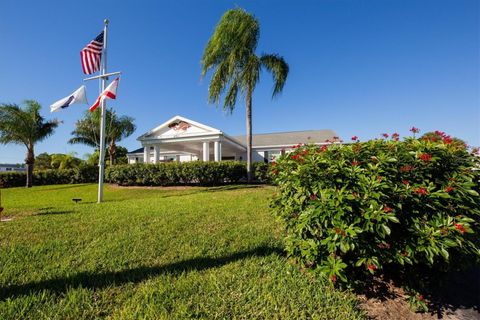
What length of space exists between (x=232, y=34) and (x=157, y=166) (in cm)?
947

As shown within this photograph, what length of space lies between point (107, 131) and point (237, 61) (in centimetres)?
2031

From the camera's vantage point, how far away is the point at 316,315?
2.19m

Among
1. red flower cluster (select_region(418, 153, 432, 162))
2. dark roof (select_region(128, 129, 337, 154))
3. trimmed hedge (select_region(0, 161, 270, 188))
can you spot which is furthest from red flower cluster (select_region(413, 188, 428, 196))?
dark roof (select_region(128, 129, 337, 154))

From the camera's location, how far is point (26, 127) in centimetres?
1930

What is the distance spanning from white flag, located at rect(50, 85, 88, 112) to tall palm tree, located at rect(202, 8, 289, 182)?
6093 mm

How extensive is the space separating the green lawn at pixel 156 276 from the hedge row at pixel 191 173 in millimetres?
9015

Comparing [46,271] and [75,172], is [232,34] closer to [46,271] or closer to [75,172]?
[46,271]

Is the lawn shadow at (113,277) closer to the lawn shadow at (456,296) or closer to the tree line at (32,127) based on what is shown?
the lawn shadow at (456,296)

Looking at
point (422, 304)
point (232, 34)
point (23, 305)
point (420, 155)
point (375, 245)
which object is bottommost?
point (422, 304)

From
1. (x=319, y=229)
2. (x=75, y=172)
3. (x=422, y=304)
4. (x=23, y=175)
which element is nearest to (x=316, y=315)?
(x=319, y=229)

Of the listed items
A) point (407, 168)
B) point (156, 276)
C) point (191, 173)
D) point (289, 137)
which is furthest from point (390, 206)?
point (289, 137)

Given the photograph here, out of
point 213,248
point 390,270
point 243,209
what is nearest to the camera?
point 390,270

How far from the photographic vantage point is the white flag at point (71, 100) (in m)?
8.78

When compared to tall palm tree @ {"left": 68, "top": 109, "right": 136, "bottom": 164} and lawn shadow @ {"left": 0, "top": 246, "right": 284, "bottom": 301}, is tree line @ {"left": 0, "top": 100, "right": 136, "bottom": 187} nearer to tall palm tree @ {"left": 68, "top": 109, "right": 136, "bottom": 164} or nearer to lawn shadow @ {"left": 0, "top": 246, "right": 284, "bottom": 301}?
tall palm tree @ {"left": 68, "top": 109, "right": 136, "bottom": 164}
